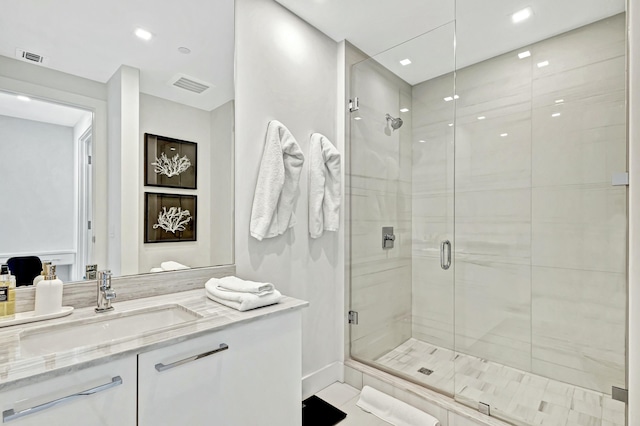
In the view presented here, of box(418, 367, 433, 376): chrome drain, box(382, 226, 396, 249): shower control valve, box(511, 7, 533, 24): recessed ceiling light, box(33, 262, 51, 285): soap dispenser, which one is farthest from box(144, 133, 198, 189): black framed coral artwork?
box(511, 7, 533, 24): recessed ceiling light

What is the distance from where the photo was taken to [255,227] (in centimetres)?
182

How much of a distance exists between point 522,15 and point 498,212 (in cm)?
117

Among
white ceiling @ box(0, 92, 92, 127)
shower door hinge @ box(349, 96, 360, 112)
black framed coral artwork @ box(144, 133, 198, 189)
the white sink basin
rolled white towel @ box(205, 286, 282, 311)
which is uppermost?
shower door hinge @ box(349, 96, 360, 112)

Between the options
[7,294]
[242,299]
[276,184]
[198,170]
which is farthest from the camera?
[276,184]

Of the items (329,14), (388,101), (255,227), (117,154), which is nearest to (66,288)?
(117,154)

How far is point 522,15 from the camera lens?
6.21ft

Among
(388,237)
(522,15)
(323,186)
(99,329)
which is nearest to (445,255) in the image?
(388,237)

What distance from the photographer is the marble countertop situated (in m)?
0.82

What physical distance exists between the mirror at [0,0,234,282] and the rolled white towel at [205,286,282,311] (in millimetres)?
328

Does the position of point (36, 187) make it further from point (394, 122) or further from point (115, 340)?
point (394, 122)

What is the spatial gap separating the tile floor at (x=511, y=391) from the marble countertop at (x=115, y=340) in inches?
46.4

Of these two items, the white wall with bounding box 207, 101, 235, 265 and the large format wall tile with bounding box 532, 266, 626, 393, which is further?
the white wall with bounding box 207, 101, 235, 265

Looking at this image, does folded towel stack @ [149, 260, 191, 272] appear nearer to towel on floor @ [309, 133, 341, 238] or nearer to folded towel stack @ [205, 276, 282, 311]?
folded towel stack @ [205, 276, 282, 311]

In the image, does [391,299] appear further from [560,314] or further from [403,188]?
[560,314]
